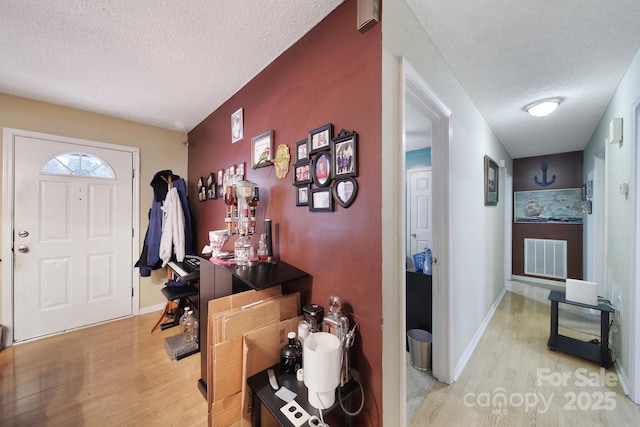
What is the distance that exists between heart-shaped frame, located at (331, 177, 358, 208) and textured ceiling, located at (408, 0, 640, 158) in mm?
984

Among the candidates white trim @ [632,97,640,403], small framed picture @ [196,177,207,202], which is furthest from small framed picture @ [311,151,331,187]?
white trim @ [632,97,640,403]

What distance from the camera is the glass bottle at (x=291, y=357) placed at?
47.1 inches

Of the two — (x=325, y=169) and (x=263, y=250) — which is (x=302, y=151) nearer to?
(x=325, y=169)

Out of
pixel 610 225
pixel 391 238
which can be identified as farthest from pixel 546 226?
pixel 391 238

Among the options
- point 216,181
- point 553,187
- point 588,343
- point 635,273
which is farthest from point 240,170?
point 553,187

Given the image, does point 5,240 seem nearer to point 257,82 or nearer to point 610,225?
point 257,82

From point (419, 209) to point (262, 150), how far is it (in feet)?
9.86

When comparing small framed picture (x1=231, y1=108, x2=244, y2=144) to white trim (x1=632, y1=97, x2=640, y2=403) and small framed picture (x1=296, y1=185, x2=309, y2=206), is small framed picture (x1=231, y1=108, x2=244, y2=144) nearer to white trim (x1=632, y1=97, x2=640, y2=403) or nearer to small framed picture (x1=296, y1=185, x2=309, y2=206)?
small framed picture (x1=296, y1=185, x2=309, y2=206)

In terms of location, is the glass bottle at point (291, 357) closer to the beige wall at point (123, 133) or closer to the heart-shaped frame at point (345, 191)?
the heart-shaped frame at point (345, 191)

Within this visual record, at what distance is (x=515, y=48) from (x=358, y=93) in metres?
1.22

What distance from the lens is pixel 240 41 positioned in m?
1.54

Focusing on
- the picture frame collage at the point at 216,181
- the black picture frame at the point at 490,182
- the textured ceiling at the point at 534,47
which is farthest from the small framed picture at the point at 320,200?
the black picture frame at the point at 490,182

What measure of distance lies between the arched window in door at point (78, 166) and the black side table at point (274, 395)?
2.93 metres

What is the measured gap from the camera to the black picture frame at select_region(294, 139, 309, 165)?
1.43m
